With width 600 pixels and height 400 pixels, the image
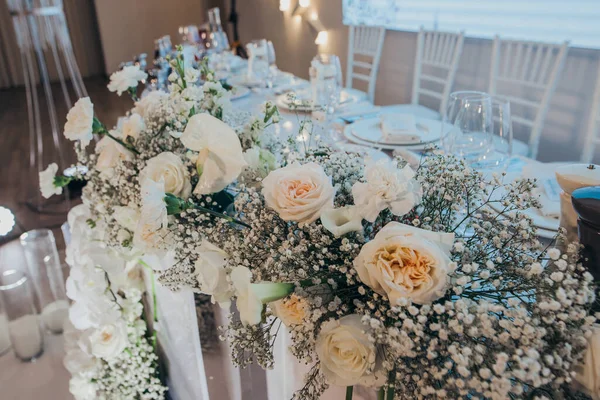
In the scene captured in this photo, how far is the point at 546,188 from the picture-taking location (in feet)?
3.51

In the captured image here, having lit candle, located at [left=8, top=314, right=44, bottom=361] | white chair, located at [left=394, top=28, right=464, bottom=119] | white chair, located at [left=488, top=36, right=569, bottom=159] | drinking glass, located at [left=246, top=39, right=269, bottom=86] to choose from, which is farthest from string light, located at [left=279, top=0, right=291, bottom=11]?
lit candle, located at [left=8, top=314, right=44, bottom=361]

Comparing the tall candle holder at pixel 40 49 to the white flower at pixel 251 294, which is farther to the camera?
the tall candle holder at pixel 40 49

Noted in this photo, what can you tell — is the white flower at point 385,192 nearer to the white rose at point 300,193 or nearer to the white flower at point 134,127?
the white rose at point 300,193

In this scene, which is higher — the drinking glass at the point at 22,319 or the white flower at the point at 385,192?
the white flower at the point at 385,192

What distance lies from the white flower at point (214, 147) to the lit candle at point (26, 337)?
1.63 metres

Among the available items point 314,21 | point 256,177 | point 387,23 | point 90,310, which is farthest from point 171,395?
point 314,21

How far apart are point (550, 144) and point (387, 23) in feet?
5.51

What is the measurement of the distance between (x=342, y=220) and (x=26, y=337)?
1870 mm

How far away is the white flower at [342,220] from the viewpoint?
557mm

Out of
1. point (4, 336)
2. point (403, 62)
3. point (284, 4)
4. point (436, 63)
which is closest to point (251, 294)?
point (4, 336)

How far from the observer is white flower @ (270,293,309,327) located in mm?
572

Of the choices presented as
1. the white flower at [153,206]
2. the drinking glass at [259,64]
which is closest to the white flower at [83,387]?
the white flower at [153,206]

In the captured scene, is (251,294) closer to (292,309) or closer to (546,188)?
(292,309)

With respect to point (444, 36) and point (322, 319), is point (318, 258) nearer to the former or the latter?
point (322, 319)
